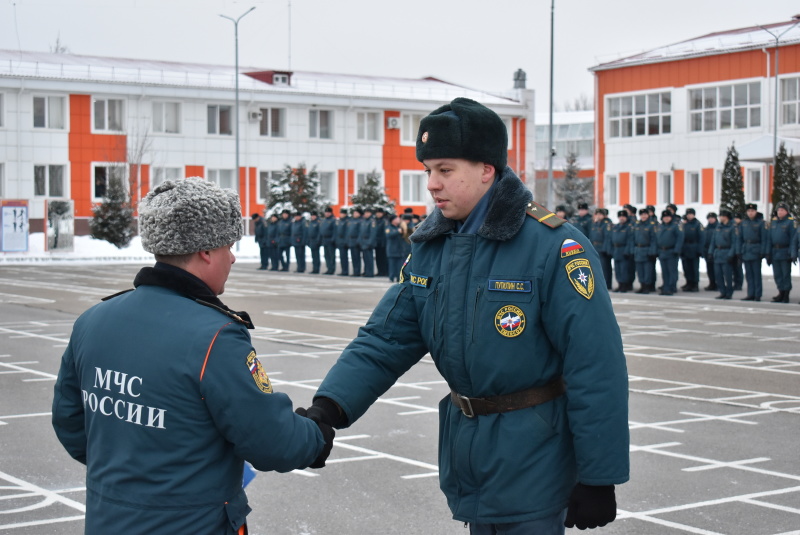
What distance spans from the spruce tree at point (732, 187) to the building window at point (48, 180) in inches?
1168

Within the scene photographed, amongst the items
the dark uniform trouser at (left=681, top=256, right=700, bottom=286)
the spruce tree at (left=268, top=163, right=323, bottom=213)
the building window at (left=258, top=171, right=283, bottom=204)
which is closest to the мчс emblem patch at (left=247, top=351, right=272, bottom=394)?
the dark uniform trouser at (left=681, top=256, right=700, bottom=286)

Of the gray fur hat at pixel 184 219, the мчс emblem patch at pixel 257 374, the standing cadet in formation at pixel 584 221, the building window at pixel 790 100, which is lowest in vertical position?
the мчс emblem patch at pixel 257 374

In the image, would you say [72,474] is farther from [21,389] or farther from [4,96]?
[4,96]

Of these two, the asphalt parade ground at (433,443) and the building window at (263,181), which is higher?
the building window at (263,181)

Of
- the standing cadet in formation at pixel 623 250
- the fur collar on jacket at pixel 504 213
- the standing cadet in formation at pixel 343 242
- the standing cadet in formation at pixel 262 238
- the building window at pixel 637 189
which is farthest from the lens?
the building window at pixel 637 189

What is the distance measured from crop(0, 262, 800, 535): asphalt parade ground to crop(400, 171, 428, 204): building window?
44335mm

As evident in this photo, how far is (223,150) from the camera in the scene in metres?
57.2

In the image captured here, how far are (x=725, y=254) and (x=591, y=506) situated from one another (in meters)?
22.5

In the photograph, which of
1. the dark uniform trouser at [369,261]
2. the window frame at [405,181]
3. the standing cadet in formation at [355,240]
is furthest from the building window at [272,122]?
the dark uniform trouser at [369,261]

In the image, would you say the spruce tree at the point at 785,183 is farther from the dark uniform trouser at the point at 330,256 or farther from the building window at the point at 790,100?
the dark uniform trouser at the point at 330,256

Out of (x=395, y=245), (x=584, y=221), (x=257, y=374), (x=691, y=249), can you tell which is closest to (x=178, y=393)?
(x=257, y=374)

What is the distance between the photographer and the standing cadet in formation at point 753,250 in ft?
78.9

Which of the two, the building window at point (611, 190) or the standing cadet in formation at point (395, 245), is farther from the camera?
the building window at point (611, 190)

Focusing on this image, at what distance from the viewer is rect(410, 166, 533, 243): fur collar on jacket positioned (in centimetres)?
384
